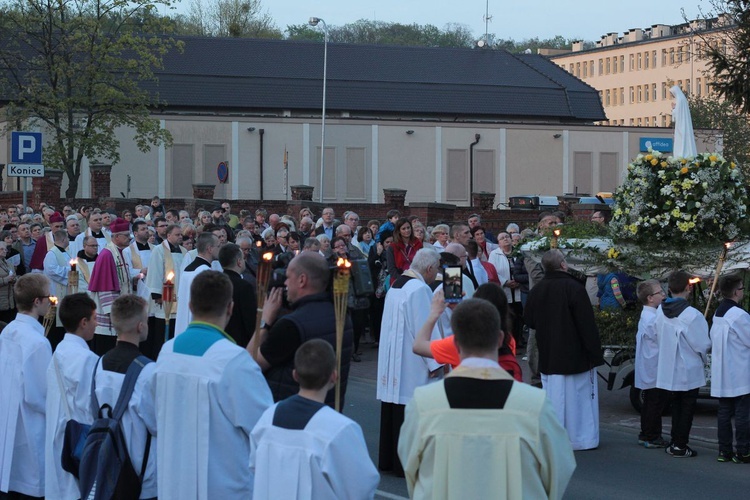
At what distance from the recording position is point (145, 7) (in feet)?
135

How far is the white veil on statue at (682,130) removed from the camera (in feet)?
49.5

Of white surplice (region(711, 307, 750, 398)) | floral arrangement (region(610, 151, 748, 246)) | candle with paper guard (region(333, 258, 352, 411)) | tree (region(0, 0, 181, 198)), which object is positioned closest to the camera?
candle with paper guard (region(333, 258, 352, 411))

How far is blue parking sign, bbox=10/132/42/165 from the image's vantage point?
19.7 m

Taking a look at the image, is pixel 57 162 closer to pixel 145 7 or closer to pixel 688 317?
pixel 145 7

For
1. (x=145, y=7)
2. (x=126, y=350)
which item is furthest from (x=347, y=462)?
(x=145, y=7)

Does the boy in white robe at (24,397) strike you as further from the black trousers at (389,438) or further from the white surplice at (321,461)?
the black trousers at (389,438)

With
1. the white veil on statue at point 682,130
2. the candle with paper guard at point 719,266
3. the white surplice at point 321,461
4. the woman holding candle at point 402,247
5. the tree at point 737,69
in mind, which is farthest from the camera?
the tree at point 737,69

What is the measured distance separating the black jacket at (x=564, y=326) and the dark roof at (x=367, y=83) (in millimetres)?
48965

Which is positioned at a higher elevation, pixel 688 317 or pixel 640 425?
pixel 688 317

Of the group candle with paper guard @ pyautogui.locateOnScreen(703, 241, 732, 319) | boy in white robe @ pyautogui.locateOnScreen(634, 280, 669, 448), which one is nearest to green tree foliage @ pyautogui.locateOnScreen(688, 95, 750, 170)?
candle with paper guard @ pyautogui.locateOnScreen(703, 241, 732, 319)

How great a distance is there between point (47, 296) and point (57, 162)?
3615cm

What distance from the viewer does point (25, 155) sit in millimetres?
19812

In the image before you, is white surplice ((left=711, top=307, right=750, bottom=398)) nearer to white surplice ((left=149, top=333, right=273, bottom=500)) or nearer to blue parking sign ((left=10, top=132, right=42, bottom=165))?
white surplice ((left=149, top=333, right=273, bottom=500))

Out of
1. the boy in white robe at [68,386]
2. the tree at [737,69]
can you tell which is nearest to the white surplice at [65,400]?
the boy in white robe at [68,386]
